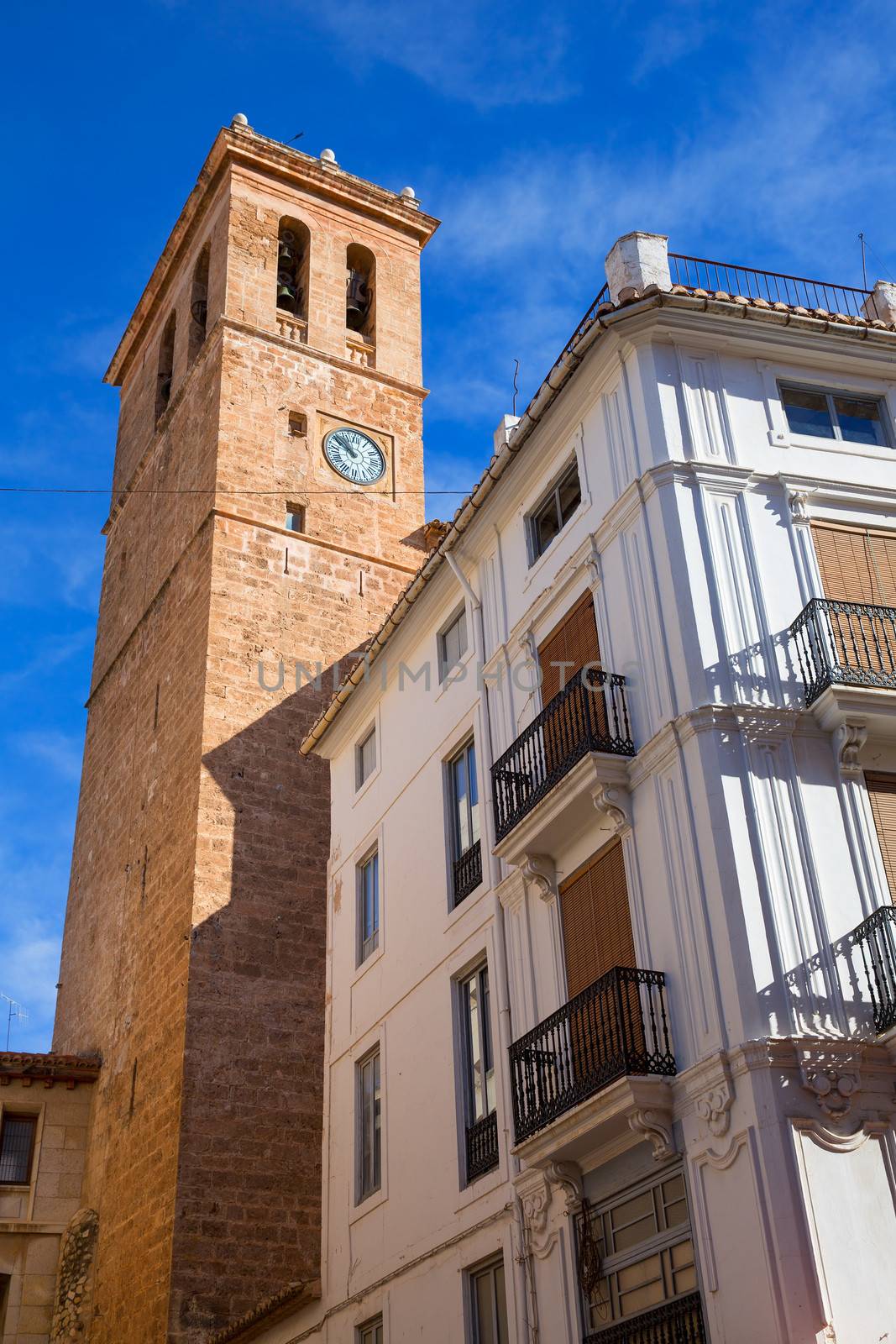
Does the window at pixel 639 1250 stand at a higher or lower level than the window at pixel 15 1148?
lower

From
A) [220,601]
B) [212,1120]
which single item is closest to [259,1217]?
[212,1120]

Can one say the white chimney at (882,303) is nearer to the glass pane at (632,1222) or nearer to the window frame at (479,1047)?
the window frame at (479,1047)

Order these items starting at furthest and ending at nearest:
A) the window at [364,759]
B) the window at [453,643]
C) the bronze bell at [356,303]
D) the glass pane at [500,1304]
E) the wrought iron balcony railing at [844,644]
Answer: the bronze bell at [356,303] → the window at [364,759] → the window at [453,643] → the glass pane at [500,1304] → the wrought iron balcony railing at [844,644]

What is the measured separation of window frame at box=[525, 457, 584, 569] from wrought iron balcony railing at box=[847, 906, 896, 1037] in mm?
4843

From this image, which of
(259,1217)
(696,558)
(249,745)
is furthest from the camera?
(249,745)

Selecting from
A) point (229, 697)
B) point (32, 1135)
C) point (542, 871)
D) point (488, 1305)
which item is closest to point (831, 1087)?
point (542, 871)

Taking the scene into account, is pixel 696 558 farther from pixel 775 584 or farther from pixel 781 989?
pixel 781 989

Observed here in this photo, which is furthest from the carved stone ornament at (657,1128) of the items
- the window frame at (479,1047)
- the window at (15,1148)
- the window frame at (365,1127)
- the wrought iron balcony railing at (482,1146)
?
the window at (15,1148)

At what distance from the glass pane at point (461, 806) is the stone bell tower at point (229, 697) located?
655 centimetres

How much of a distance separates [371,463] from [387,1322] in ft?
54.0

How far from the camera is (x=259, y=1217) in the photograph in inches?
749

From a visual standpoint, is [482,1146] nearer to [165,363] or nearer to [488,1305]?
[488,1305]

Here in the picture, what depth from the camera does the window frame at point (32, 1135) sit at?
21922mm

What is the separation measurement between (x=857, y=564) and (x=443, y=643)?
207 inches
